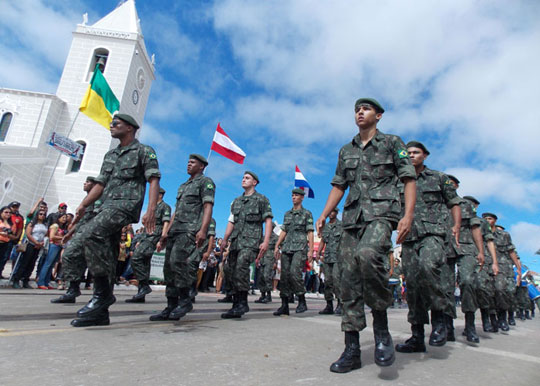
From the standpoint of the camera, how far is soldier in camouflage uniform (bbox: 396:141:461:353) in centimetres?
371

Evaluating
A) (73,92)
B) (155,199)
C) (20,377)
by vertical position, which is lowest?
(20,377)

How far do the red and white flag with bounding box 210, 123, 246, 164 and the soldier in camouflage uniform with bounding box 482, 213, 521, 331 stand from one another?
867 cm

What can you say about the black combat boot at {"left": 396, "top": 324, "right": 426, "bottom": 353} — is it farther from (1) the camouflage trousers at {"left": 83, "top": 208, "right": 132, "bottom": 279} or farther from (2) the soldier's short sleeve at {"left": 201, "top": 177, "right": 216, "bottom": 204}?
(1) the camouflage trousers at {"left": 83, "top": 208, "right": 132, "bottom": 279}

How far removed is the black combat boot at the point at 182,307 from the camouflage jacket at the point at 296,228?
102 inches

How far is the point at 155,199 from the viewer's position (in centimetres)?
386

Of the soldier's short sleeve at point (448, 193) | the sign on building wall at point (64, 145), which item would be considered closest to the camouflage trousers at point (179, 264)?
the soldier's short sleeve at point (448, 193)

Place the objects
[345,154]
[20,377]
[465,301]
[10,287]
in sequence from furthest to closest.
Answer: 1. [10,287]
2. [465,301]
3. [345,154]
4. [20,377]

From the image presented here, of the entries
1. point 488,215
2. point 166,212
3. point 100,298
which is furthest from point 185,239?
point 488,215

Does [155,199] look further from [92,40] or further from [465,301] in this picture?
[92,40]

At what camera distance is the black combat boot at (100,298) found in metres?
3.62

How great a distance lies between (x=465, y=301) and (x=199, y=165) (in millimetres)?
4349

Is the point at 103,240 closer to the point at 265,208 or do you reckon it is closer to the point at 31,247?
the point at 265,208

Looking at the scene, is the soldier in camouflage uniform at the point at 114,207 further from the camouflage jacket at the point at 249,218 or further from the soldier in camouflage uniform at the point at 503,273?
the soldier in camouflage uniform at the point at 503,273

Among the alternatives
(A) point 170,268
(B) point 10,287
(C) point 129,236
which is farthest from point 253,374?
(C) point 129,236
